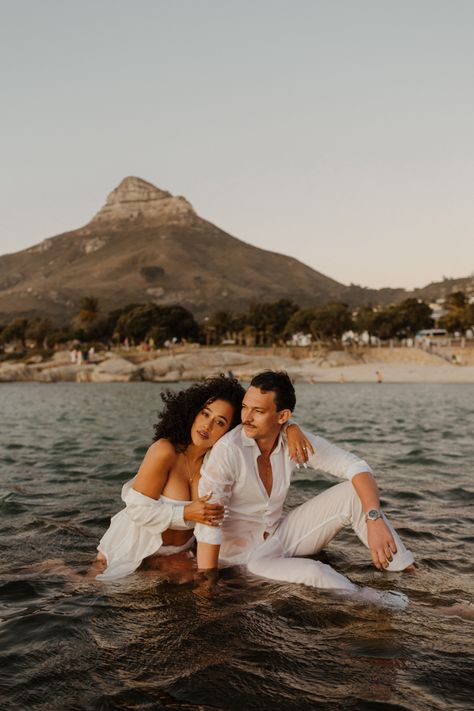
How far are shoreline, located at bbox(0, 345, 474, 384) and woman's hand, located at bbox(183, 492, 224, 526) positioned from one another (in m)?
73.7

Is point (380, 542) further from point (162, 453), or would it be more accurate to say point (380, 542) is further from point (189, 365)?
point (189, 365)

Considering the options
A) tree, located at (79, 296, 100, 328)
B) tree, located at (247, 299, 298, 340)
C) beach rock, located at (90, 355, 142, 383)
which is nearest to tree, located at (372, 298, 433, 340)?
tree, located at (247, 299, 298, 340)

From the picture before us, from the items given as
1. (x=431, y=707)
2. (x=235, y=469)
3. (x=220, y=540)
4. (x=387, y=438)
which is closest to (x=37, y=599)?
(x=220, y=540)

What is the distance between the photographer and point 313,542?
6059 millimetres

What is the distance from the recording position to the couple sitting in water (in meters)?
5.35

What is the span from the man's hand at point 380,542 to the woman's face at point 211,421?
147 cm

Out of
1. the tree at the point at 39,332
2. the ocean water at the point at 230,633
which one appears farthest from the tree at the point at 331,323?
the ocean water at the point at 230,633

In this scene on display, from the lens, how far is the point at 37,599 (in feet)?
18.3

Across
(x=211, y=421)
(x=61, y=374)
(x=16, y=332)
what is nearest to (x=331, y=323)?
(x=61, y=374)

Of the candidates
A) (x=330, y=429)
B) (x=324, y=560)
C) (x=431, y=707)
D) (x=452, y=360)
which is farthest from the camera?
(x=452, y=360)

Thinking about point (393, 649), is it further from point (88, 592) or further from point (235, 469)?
point (88, 592)

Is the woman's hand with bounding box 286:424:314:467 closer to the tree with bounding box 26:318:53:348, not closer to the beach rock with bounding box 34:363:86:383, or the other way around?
the beach rock with bounding box 34:363:86:383

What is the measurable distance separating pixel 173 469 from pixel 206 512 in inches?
30.2

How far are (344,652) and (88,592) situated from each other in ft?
8.00
